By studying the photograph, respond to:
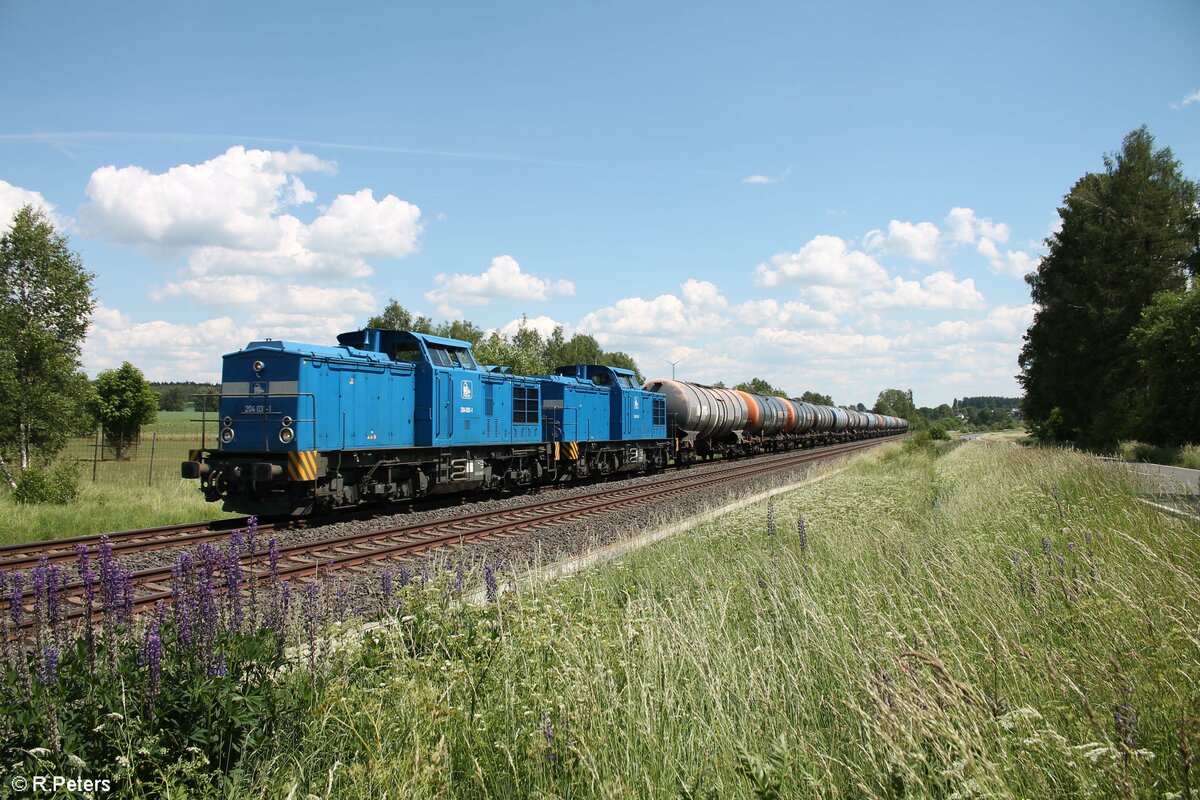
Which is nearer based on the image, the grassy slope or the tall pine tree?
the grassy slope

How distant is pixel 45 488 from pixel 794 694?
1789 cm

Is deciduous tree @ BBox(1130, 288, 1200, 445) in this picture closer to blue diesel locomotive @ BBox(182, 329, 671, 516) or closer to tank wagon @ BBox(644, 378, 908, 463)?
tank wagon @ BBox(644, 378, 908, 463)

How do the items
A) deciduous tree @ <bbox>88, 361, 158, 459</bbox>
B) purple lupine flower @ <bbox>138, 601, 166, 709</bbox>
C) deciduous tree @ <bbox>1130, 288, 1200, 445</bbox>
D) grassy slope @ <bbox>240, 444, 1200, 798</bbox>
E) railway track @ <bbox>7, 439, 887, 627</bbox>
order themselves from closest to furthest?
grassy slope @ <bbox>240, 444, 1200, 798</bbox>, purple lupine flower @ <bbox>138, 601, 166, 709</bbox>, railway track @ <bbox>7, 439, 887, 627</bbox>, deciduous tree @ <bbox>1130, 288, 1200, 445</bbox>, deciduous tree @ <bbox>88, 361, 158, 459</bbox>

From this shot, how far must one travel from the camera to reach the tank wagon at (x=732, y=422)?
30953 millimetres

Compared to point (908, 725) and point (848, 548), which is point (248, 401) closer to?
point (848, 548)

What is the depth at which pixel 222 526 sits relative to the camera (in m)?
13.1

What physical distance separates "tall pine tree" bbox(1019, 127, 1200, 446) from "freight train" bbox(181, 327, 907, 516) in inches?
978

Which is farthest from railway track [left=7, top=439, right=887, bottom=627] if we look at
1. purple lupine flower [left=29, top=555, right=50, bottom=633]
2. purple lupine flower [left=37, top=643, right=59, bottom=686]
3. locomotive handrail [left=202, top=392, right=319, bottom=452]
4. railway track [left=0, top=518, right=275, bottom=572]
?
locomotive handrail [left=202, top=392, right=319, bottom=452]

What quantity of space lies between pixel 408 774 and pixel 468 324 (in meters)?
69.1

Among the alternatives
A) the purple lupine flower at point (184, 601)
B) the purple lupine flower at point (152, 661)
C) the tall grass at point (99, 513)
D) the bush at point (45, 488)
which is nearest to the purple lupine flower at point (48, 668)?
the purple lupine flower at point (152, 661)

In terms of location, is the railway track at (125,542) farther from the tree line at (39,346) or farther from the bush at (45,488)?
the tree line at (39,346)

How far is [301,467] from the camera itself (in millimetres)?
12891

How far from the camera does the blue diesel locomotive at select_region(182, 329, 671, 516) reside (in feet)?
43.5

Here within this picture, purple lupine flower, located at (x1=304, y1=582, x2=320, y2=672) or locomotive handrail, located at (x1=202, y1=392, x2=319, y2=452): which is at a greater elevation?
locomotive handrail, located at (x1=202, y1=392, x2=319, y2=452)
